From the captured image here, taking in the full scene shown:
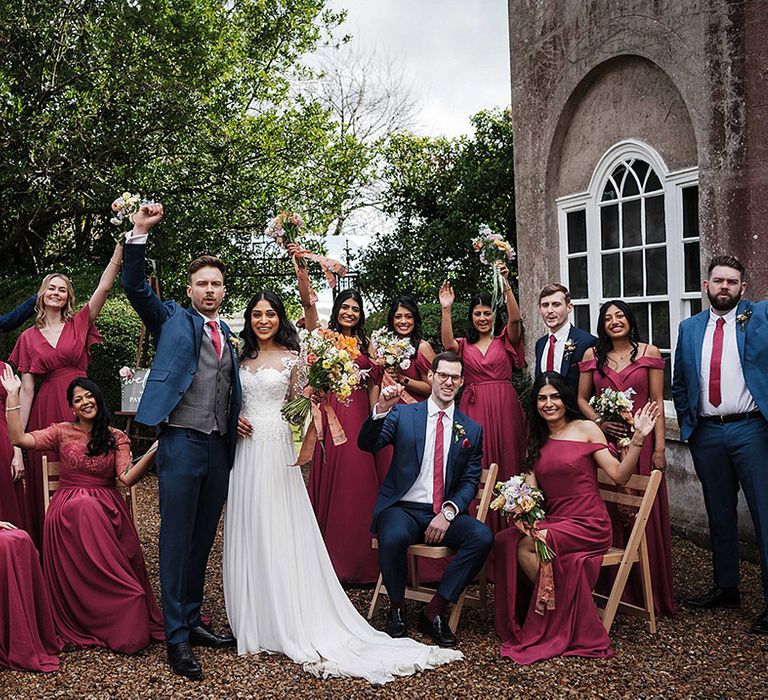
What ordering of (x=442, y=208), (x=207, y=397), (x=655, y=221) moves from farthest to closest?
(x=442, y=208), (x=655, y=221), (x=207, y=397)

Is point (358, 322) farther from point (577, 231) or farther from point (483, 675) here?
point (577, 231)

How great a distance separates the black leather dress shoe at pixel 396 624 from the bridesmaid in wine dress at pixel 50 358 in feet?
8.47

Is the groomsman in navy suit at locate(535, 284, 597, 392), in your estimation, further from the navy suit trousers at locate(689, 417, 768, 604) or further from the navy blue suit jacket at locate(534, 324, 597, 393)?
the navy suit trousers at locate(689, 417, 768, 604)

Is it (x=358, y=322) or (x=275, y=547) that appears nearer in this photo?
(x=275, y=547)

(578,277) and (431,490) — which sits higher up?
(578,277)

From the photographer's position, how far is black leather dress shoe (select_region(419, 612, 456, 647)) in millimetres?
5176

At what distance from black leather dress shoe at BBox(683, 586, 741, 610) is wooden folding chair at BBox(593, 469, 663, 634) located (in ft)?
1.79

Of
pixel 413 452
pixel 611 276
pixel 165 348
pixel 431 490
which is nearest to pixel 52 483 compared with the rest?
pixel 165 348

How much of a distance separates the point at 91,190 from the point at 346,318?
19.6 ft

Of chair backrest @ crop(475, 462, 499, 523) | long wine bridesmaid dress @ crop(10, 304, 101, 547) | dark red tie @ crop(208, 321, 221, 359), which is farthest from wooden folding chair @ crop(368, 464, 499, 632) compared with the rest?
long wine bridesmaid dress @ crop(10, 304, 101, 547)

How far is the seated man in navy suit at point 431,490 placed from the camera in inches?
208

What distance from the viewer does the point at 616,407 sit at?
5461 millimetres

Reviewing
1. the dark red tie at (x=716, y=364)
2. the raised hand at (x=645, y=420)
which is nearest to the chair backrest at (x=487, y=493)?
Result: the raised hand at (x=645, y=420)

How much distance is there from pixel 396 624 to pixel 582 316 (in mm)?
4914
